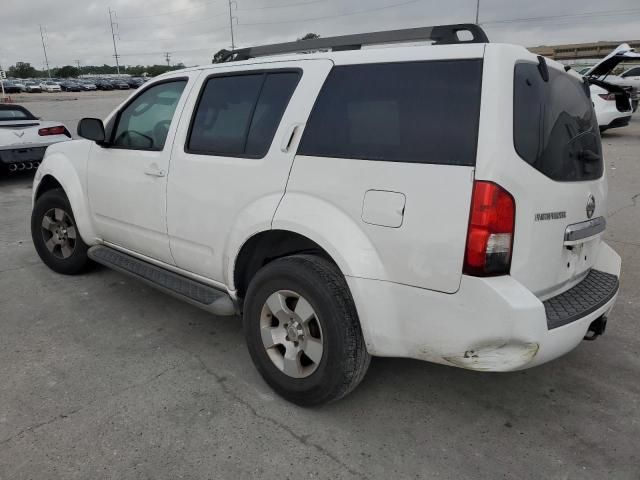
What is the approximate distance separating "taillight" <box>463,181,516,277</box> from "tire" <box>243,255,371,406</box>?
0.66 metres

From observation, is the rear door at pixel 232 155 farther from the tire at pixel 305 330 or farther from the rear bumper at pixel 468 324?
the rear bumper at pixel 468 324

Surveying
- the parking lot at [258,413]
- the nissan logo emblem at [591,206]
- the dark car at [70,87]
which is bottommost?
the parking lot at [258,413]

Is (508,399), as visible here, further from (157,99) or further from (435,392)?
(157,99)

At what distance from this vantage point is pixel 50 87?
58.5m

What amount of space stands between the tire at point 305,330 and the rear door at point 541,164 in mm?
815

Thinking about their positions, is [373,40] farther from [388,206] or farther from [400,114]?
[388,206]

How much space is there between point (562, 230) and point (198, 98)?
2.29 metres

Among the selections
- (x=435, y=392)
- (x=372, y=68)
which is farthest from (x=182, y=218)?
(x=435, y=392)

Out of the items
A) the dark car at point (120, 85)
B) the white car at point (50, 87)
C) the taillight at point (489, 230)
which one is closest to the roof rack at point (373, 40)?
the taillight at point (489, 230)

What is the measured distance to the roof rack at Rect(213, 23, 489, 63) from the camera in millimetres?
2486

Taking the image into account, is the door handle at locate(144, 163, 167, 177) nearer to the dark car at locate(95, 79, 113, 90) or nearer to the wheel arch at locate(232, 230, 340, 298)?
the wheel arch at locate(232, 230, 340, 298)

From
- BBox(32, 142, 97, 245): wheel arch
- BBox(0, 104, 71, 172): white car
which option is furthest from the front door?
BBox(0, 104, 71, 172): white car

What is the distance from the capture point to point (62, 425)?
257cm

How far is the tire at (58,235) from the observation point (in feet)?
14.4
